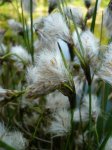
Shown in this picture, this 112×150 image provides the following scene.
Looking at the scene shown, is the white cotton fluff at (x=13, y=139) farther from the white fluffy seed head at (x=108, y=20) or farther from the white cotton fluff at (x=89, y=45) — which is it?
the white fluffy seed head at (x=108, y=20)

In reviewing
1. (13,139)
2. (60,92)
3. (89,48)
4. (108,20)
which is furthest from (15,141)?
(108,20)

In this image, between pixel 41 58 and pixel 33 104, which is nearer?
pixel 41 58

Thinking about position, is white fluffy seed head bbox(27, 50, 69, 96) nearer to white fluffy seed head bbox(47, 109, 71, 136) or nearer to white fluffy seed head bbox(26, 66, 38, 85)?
white fluffy seed head bbox(26, 66, 38, 85)

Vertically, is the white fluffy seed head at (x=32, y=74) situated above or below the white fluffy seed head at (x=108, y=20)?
below

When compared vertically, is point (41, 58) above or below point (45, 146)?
above

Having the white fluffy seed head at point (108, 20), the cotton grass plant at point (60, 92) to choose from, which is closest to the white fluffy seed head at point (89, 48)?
the cotton grass plant at point (60, 92)

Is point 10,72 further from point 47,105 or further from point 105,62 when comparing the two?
point 105,62

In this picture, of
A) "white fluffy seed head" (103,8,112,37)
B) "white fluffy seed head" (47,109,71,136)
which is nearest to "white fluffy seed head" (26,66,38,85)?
"white fluffy seed head" (47,109,71,136)

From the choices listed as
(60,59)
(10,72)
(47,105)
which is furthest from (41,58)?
(10,72)
